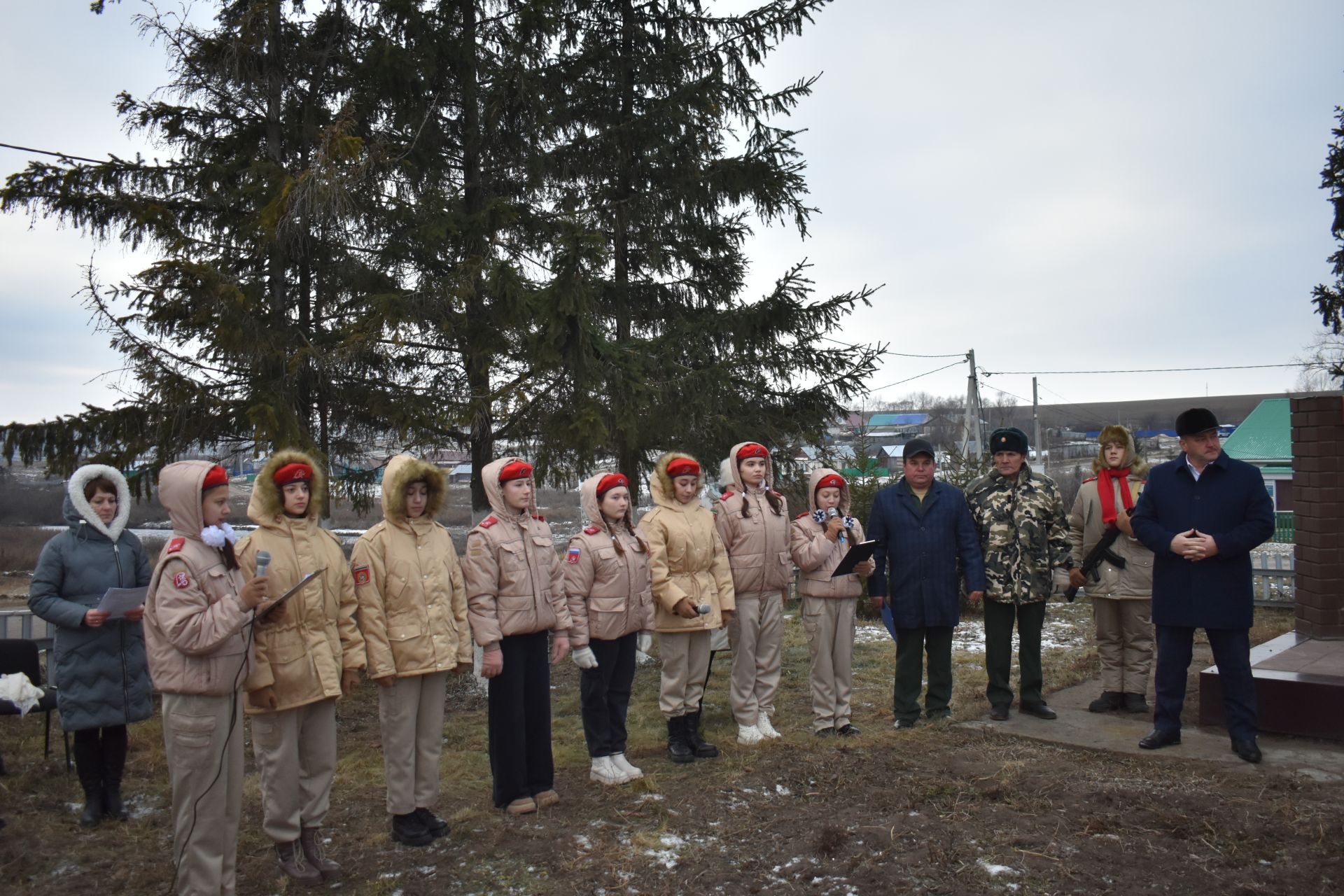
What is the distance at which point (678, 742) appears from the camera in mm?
6223

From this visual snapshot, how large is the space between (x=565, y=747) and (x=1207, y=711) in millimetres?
4341

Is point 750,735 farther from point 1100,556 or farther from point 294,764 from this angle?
point 294,764

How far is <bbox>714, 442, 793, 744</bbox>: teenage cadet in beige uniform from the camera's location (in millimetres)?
6480

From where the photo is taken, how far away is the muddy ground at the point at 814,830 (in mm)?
4191

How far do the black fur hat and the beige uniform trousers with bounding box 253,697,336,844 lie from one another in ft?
16.5

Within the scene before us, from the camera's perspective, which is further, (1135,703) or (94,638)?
(1135,703)

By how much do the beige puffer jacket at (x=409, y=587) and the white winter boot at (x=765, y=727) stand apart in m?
2.39

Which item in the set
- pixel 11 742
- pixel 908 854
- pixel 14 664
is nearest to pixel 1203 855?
pixel 908 854

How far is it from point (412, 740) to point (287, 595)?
1.27 meters

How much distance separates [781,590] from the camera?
6.70 m

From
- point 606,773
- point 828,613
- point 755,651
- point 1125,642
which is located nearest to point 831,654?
point 828,613

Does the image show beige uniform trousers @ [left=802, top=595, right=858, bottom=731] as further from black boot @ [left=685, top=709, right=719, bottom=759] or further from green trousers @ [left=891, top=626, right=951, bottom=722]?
black boot @ [left=685, top=709, right=719, bottom=759]

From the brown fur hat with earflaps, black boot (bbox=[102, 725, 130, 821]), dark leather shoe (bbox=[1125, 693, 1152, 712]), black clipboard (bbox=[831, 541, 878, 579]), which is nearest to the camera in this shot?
black boot (bbox=[102, 725, 130, 821])

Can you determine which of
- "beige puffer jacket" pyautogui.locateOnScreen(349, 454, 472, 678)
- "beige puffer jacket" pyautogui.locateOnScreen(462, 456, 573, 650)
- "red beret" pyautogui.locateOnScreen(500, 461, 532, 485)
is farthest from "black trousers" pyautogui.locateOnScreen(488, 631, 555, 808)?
"red beret" pyautogui.locateOnScreen(500, 461, 532, 485)
